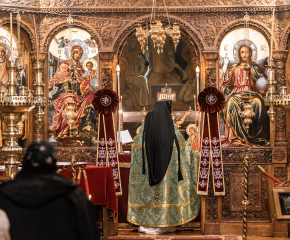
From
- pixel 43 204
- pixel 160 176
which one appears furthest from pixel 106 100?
pixel 43 204

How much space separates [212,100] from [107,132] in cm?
185

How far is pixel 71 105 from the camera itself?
23.4 ft

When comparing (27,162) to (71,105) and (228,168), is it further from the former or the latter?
(228,168)

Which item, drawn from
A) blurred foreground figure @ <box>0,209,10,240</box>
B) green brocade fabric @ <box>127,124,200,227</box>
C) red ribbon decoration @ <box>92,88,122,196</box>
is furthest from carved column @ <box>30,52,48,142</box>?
blurred foreground figure @ <box>0,209,10,240</box>

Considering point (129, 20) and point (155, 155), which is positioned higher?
point (129, 20)

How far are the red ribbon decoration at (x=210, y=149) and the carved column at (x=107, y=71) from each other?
214 centimetres

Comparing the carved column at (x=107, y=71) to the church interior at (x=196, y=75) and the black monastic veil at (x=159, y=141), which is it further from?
the black monastic veil at (x=159, y=141)

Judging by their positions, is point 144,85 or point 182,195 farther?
point 144,85

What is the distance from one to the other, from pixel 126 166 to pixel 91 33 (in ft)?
9.24

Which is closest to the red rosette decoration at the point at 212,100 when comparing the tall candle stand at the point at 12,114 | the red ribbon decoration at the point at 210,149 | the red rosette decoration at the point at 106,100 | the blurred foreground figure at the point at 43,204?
the red ribbon decoration at the point at 210,149

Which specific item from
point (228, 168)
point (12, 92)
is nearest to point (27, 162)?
point (12, 92)

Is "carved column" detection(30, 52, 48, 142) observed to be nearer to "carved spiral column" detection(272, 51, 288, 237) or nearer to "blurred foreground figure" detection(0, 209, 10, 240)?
"carved spiral column" detection(272, 51, 288, 237)

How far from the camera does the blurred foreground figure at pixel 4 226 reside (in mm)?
2510

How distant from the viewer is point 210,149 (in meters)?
7.68
